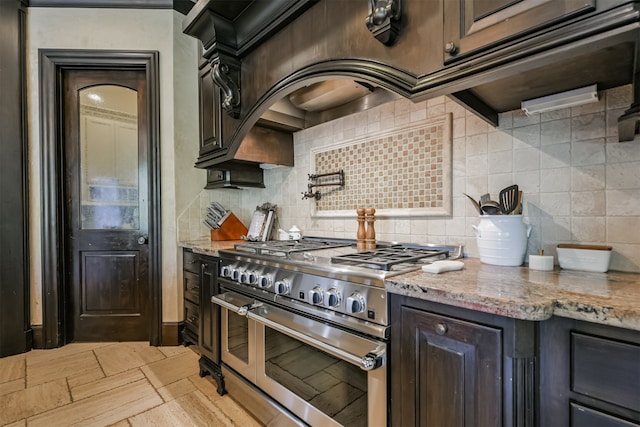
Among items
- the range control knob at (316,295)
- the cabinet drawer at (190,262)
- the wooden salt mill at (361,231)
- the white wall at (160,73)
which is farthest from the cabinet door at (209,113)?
the range control knob at (316,295)

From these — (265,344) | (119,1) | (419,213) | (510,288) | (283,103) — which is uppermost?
(119,1)

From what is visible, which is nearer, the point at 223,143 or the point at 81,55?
the point at 223,143

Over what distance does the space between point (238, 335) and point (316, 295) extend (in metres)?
0.78

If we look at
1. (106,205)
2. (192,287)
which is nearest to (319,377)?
(192,287)

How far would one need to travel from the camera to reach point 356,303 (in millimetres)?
1081

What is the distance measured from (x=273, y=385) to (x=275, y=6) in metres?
1.97

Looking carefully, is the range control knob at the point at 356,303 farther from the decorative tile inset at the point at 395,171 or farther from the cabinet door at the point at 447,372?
the decorative tile inset at the point at 395,171

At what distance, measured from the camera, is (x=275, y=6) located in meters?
1.56

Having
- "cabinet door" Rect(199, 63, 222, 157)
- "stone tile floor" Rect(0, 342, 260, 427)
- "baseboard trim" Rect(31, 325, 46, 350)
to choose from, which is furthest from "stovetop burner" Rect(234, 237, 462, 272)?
"baseboard trim" Rect(31, 325, 46, 350)

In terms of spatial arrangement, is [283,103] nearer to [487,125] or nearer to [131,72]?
[487,125]

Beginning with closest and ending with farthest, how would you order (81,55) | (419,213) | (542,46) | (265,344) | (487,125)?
(542,46) → (487,125) → (265,344) → (419,213) → (81,55)

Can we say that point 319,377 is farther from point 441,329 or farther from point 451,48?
point 451,48

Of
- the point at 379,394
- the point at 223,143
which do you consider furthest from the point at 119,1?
the point at 379,394

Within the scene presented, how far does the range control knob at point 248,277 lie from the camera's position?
1.61 meters
